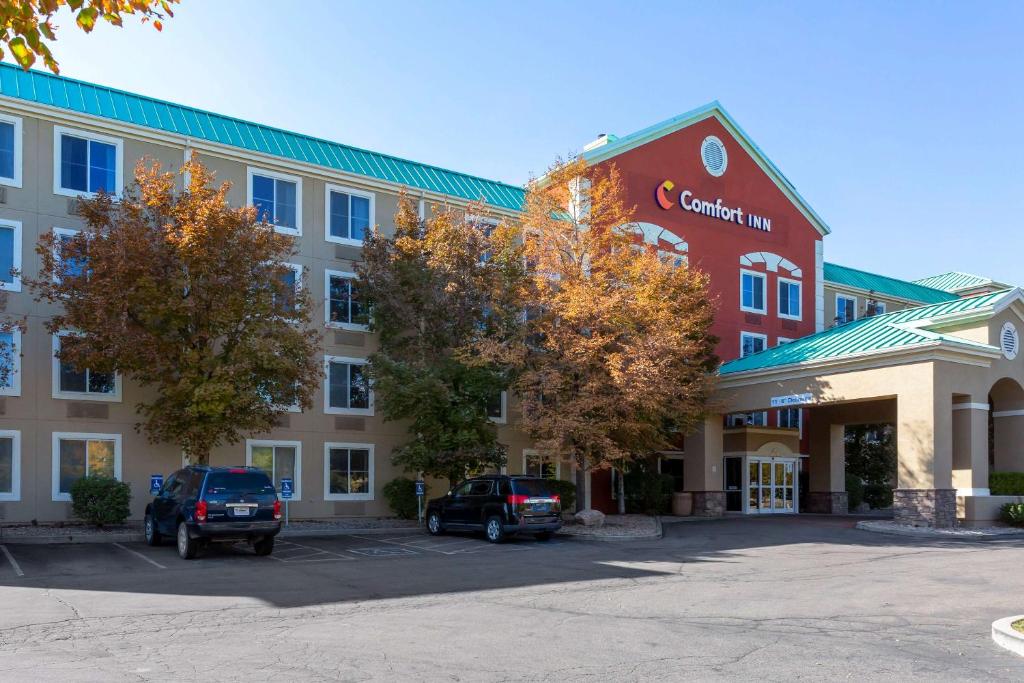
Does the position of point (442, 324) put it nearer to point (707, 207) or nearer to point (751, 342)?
point (707, 207)

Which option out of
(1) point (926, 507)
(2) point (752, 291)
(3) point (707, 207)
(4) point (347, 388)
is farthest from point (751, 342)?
(4) point (347, 388)

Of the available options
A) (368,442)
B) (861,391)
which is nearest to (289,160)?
(368,442)

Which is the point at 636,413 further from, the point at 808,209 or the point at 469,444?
the point at 808,209

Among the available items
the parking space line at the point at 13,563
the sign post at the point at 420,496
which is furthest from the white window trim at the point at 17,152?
the sign post at the point at 420,496

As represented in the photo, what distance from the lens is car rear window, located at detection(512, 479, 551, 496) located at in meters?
22.9

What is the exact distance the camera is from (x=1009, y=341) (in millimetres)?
29328

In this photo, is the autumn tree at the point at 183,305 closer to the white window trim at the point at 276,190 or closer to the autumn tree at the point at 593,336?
the white window trim at the point at 276,190

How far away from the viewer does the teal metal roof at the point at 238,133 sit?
2577cm

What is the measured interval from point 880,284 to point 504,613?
40929 millimetres

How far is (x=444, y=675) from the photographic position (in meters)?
8.78

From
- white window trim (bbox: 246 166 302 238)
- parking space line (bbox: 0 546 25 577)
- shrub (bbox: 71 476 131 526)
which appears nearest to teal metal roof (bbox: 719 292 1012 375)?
white window trim (bbox: 246 166 302 238)

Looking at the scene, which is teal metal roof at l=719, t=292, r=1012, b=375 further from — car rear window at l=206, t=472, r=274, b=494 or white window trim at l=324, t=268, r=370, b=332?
car rear window at l=206, t=472, r=274, b=494

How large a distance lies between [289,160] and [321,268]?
3345 millimetres

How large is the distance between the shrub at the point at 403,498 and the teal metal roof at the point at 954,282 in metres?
35.6
